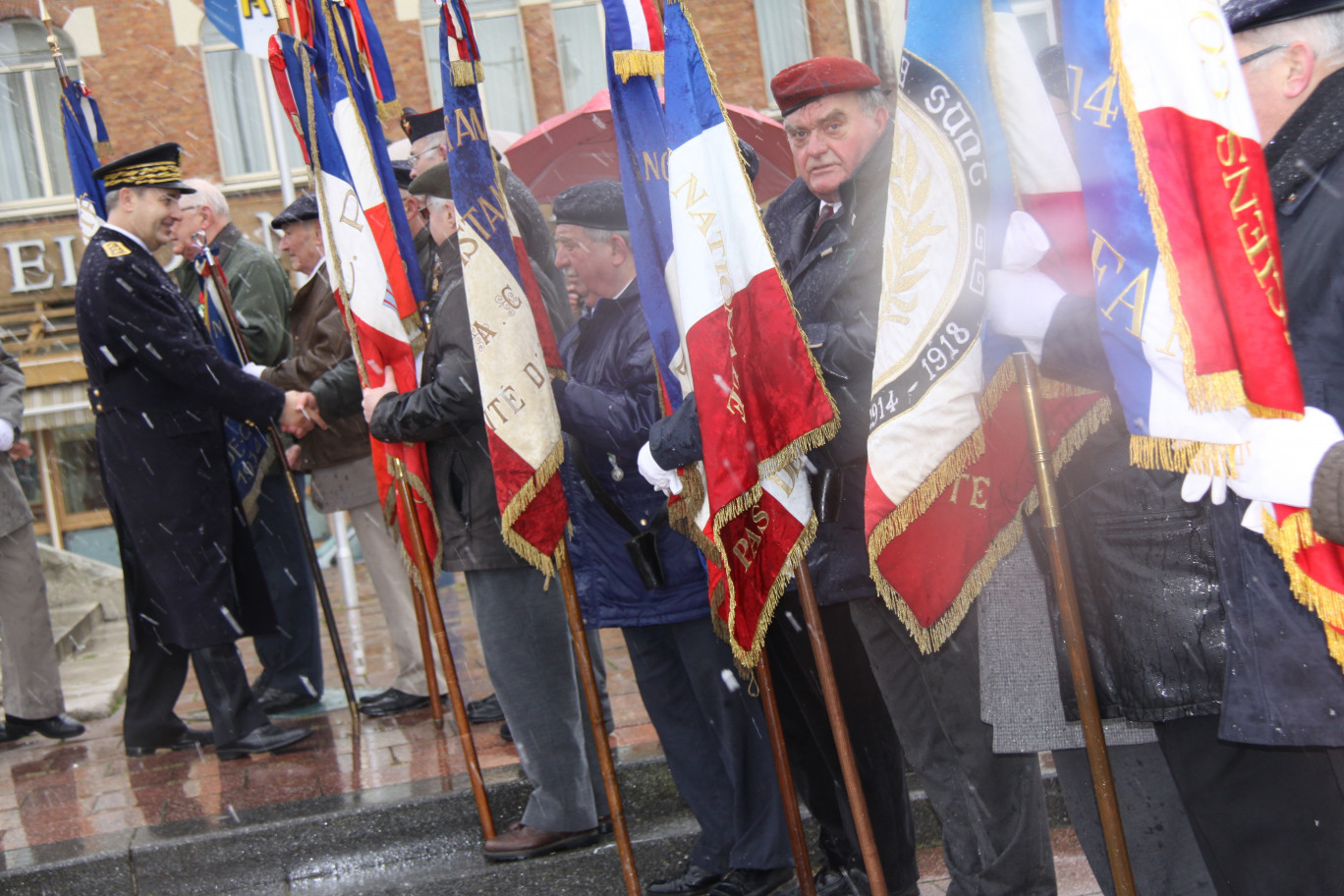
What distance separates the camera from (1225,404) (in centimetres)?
190

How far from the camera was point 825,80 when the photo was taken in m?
3.04

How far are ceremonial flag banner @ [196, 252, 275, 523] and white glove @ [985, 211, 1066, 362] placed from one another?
3768 millimetres

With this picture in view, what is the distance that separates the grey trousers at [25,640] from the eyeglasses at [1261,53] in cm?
527

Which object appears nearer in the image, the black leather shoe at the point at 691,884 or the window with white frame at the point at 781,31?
the black leather shoe at the point at 691,884

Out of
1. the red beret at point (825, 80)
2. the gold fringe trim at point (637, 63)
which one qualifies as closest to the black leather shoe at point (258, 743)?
the gold fringe trim at point (637, 63)

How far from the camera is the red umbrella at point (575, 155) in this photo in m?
7.21

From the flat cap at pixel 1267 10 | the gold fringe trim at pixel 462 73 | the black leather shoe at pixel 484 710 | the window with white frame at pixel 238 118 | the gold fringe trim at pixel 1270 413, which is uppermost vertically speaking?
the window with white frame at pixel 238 118

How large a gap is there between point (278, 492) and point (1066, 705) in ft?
14.0

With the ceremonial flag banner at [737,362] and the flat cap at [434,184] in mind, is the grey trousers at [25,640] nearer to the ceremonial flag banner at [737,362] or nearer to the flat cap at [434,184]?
the flat cap at [434,184]

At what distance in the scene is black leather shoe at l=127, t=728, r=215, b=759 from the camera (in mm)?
5199

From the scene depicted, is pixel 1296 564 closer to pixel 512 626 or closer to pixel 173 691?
pixel 512 626

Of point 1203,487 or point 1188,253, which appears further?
point 1203,487

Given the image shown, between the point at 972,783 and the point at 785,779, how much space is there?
53 centimetres

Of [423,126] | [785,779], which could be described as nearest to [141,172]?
[423,126]
